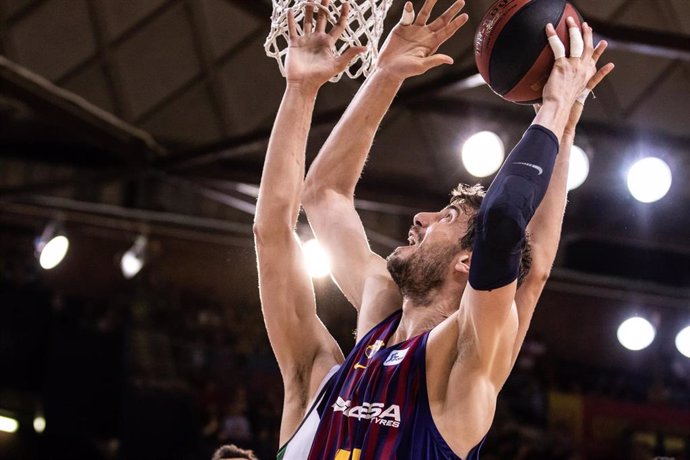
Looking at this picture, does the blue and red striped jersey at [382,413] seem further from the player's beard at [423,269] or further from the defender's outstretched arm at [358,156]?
the defender's outstretched arm at [358,156]

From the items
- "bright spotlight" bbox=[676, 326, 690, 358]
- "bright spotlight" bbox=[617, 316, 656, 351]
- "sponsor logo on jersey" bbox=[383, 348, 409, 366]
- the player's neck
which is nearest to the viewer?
"sponsor logo on jersey" bbox=[383, 348, 409, 366]

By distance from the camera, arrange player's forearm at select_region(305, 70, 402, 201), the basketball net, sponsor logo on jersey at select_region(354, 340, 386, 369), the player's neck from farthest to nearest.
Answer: player's forearm at select_region(305, 70, 402, 201), the basketball net, the player's neck, sponsor logo on jersey at select_region(354, 340, 386, 369)

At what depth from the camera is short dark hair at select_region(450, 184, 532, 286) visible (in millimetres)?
3082

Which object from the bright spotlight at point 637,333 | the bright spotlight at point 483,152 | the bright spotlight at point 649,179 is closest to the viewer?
the bright spotlight at point 649,179

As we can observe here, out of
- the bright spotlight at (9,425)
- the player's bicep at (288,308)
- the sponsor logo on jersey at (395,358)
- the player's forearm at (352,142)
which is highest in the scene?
the bright spotlight at (9,425)

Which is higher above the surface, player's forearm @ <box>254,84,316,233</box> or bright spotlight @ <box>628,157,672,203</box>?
bright spotlight @ <box>628,157,672,203</box>

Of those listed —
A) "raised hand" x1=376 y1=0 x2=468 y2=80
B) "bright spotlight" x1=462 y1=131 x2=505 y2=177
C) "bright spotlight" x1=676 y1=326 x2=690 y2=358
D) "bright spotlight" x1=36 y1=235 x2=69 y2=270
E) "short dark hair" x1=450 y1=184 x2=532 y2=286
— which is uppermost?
"bright spotlight" x1=36 y1=235 x2=69 y2=270

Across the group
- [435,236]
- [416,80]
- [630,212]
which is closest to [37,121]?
[416,80]

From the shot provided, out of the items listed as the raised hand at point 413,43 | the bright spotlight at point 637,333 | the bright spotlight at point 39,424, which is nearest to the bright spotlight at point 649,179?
the bright spotlight at point 637,333

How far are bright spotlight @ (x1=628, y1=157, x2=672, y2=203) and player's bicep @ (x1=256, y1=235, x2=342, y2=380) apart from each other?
5.83m

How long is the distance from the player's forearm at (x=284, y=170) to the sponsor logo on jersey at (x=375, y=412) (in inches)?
24.0

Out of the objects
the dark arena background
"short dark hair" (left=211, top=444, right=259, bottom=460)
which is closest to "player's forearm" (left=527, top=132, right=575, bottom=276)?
"short dark hair" (left=211, top=444, right=259, bottom=460)

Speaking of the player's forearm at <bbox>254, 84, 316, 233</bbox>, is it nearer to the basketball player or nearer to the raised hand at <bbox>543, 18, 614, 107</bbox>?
the basketball player

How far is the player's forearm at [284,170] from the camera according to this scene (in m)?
3.08
